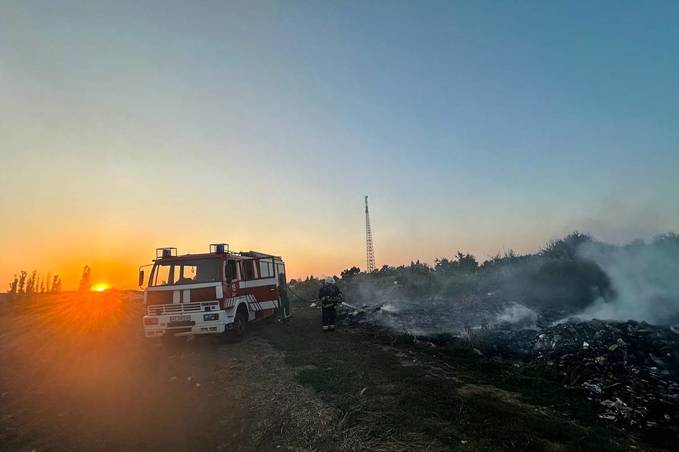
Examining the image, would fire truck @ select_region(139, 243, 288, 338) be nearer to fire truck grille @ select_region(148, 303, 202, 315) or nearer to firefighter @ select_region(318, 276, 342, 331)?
fire truck grille @ select_region(148, 303, 202, 315)

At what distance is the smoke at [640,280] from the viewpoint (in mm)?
13070

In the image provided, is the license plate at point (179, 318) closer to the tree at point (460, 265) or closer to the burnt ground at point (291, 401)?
the burnt ground at point (291, 401)

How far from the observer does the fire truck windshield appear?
42.3ft

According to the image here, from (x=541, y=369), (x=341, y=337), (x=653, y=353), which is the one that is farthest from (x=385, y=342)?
(x=653, y=353)

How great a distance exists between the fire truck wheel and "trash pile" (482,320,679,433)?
8.10 metres

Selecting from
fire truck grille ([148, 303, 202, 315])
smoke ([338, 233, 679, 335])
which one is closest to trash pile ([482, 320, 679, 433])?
smoke ([338, 233, 679, 335])

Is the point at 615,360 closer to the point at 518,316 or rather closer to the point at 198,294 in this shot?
the point at 518,316

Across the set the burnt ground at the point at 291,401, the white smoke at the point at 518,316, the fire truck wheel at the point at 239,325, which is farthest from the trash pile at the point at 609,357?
the fire truck wheel at the point at 239,325

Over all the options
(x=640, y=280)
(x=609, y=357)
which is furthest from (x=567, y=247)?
(x=609, y=357)

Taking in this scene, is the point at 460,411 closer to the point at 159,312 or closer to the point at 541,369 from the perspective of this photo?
the point at 541,369

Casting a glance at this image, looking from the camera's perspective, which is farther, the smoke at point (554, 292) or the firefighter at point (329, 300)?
the firefighter at point (329, 300)

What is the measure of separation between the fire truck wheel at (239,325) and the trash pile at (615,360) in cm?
810

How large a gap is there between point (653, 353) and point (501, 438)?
635 centimetres

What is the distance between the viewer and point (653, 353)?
9.03 m
